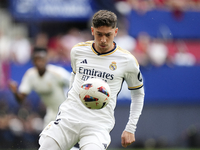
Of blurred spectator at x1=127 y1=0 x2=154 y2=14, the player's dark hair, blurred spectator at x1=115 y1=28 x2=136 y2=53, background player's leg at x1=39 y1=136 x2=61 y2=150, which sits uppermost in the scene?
the player's dark hair

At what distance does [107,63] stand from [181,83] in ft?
29.9

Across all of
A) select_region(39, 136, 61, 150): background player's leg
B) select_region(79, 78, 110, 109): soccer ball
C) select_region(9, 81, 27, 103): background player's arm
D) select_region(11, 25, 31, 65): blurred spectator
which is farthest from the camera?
select_region(11, 25, 31, 65): blurred spectator

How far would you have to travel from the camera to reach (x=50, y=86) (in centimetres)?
936

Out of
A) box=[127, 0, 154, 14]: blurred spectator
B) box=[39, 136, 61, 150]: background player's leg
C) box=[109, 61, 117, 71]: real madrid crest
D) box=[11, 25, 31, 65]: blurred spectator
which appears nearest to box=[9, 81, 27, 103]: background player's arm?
box=[39, 136, 61, 150]: background player's leg

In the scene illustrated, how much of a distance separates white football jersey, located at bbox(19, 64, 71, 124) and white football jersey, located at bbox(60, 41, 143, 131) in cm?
355

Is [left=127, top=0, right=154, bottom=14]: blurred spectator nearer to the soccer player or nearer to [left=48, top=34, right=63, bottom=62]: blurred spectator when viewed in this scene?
[left=48, top=34, right=63, bottom=62]: blurred spectator

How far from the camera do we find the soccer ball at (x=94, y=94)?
16.4 feet

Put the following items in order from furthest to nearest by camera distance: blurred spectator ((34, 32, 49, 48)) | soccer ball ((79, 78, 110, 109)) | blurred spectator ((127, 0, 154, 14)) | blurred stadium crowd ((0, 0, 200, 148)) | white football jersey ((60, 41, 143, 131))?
blurred spectator ((34, 32, 49, 48)) → blurred spectator ((127, 0, 154, 14)) → blurred stadium crowd ((0, 0, 200, 148)) → white football jersey ((60, 41, 143, 131)) → soccer ball ((79, 78, 110, 109))

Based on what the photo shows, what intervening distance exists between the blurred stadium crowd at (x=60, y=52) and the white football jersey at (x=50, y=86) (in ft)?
11.0

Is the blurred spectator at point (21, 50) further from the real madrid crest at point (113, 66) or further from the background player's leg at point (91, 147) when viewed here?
the background player's leg at point (91, 147)

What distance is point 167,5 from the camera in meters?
15.4

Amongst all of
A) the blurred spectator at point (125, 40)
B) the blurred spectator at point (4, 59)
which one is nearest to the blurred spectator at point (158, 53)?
the blurred spectator at point (125, 40)

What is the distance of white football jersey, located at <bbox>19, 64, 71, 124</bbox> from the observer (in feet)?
30.2

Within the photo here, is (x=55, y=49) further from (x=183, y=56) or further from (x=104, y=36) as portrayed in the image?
(x=104, y=36)
